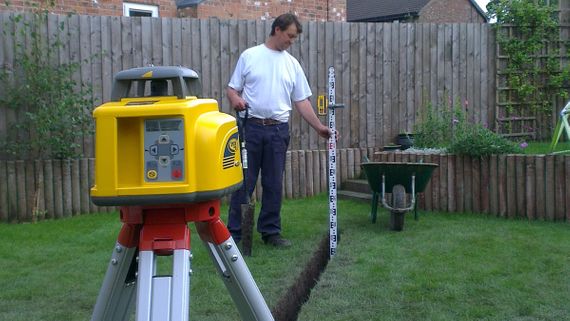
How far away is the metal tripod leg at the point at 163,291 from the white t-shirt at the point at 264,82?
3.56 metres

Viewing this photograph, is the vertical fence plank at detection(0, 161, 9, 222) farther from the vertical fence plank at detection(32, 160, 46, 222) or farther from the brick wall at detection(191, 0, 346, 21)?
the brick wall at detection(191, 0, 346, 21)

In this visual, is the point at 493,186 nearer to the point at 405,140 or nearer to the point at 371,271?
the point at 405,140

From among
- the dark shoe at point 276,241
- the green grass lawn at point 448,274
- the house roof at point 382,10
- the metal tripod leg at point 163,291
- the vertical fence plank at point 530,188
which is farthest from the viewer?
the house roof at point 382,10

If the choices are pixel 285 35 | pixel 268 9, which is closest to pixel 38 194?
pixel 285 35

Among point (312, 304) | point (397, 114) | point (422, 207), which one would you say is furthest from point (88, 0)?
point (312, 304)

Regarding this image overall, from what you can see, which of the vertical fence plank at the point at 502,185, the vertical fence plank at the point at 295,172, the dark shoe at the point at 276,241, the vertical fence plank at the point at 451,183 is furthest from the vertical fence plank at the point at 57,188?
the vertical fence plank at the point at 502,185

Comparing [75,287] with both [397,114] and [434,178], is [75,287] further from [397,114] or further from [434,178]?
[397,114]

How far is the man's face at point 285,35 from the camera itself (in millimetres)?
5859

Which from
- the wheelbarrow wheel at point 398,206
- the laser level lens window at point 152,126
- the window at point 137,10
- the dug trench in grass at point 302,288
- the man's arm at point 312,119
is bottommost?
the dug trench in grass at point 302,288

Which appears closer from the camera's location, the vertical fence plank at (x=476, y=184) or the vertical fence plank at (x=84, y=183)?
the vertical fence plank at (x=476, y=184)

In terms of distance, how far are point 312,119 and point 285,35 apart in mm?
744

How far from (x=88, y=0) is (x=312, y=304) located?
8.26 m

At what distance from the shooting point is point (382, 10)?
101ft

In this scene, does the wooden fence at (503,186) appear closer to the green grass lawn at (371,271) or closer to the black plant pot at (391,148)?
the green grass lawn at (371,271)
